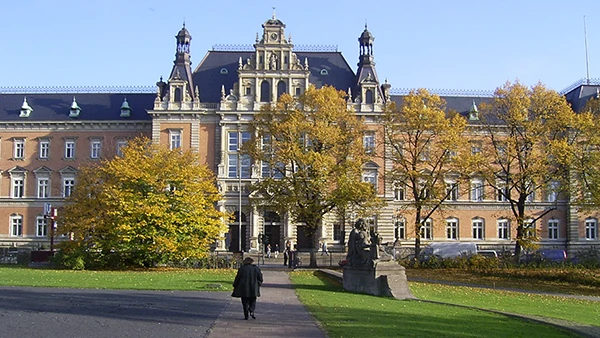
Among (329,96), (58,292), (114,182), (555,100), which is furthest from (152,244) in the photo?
(555,100)

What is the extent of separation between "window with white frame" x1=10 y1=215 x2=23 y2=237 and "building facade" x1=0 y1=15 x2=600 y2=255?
10 centimetres

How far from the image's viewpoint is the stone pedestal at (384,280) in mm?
22234

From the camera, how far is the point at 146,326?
14.2 meters

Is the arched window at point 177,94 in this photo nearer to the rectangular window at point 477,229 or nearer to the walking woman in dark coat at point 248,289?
the rectangular window at point 477,229

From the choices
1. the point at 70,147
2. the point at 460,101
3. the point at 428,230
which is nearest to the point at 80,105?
the point at 70,147

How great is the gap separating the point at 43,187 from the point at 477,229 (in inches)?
1659

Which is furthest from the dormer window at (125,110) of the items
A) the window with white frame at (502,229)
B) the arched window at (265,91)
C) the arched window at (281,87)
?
the window with white frame at (502,229)

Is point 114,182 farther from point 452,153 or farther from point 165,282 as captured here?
point 452,153

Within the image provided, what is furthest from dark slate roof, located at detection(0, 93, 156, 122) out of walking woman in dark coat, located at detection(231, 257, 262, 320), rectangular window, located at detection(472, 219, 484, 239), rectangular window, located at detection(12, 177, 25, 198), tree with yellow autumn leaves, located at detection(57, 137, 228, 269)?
walking woman in dark coat, located at detection(231, 257, 262, 320)

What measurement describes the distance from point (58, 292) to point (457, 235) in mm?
47958

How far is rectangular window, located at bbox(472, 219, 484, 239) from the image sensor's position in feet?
210

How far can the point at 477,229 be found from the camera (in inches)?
2520

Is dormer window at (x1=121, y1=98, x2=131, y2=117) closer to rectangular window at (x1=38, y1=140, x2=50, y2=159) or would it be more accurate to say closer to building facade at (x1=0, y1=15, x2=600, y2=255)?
building facade at (x1=0, y1=15, x2=600, y2=255)

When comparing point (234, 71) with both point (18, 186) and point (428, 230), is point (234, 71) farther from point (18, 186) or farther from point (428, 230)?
point (428, 230)
